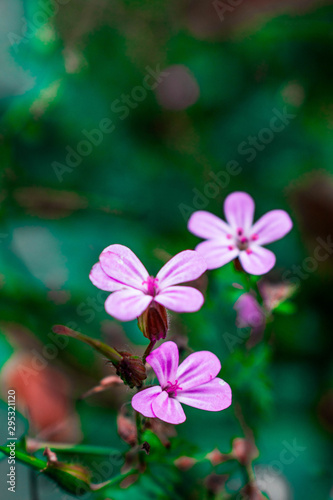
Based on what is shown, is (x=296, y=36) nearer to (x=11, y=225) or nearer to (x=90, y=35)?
(x=90, y=35)

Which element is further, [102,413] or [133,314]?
[102,413]

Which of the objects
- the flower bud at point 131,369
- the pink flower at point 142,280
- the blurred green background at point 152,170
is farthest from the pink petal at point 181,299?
the blurred green background at point 152,170

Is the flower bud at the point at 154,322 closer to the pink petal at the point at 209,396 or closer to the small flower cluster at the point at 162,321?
the small flower cluster at the point at 162,321

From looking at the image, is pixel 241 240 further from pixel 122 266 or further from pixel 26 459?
pixel 26 459

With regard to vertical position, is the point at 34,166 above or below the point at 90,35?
below

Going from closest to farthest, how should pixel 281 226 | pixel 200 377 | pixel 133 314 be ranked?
pixel 133 314 < pixel 200 377 < pixel 281 226

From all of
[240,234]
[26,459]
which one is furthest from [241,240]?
[26,459]

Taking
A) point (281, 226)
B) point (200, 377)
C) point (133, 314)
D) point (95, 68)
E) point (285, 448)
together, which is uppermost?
point (95, 68)

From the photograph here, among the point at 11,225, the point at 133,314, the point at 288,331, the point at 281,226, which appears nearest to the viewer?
the point at 133,314

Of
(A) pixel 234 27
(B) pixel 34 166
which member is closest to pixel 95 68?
(B) pixel 34 166

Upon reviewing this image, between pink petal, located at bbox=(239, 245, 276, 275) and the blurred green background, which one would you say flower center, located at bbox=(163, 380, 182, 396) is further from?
the blurred green background
